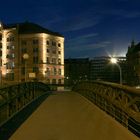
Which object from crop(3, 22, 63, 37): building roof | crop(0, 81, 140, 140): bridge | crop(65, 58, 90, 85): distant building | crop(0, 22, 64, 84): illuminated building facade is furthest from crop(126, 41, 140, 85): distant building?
crop(0, 81, 140, 140): bridge

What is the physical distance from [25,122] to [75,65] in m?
171

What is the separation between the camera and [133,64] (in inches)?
4680

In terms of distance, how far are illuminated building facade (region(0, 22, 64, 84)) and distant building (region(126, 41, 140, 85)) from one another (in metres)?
24.4

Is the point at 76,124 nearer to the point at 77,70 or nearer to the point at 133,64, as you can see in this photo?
the point at 133,64

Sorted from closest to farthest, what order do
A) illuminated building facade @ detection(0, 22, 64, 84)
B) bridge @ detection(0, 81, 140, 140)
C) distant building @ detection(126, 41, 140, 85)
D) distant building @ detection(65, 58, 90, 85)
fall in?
bridge @ detection(0, 81, 140, 140), illuminated building facade @ detection(0, 22, 64, 84), distant building @ detection(126, 41, 140, 85), distant building @ detection(65, 58, 90, 85)

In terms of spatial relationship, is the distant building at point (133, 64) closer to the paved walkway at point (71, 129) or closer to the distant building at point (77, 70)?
the distant building at point (77, 70)

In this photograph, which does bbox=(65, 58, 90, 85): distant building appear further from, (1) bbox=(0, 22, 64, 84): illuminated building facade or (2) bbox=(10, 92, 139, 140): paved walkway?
(2) bbox=(10, 92, 139, 140): paved walkway

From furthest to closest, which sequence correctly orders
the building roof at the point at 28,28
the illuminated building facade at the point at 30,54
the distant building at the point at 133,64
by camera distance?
1. the distant building at the point at 133,64
2. the building roof at the point at 28,28
3. the illuminated building facade at the point at 30,54

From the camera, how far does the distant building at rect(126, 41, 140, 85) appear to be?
11277 cm

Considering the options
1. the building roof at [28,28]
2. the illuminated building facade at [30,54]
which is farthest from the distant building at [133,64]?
the building roof at [28,28]

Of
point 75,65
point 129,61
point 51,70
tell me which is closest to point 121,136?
point 51,70

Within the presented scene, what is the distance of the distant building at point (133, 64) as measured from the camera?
11277 centimetres

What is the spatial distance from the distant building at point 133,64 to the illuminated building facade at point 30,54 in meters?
24.4

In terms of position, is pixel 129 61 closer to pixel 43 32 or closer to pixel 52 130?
pixel 43 32
